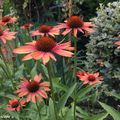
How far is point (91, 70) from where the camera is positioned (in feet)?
11.3

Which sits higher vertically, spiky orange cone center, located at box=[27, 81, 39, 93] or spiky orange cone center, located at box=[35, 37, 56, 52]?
spiky orange cone center, located at box=[35, 37, 56, 52]

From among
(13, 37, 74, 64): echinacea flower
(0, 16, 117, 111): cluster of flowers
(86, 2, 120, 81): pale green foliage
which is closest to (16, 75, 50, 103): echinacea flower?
(0, 16, 117, 111): cluster of flowers

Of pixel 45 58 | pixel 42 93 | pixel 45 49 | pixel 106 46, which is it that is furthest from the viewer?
pixel 106 46

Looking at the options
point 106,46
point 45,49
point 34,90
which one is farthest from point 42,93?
point 106,46

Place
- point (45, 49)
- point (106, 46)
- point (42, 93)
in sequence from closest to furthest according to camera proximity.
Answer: point (45, 49) < point (42, 93) < point (106, 46)

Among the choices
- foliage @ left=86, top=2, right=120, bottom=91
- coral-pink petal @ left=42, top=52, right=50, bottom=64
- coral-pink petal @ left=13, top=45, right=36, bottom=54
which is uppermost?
coral-pink petal @ left=13, top=45, right=36, bottom=54

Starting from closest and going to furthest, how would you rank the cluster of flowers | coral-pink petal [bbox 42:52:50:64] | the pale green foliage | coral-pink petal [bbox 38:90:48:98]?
coral-pink petal [bbox 42:52:50:64] → the cluster of flowers → coral-pink petal [bbox 38:90:48:98] → the pale green foliage

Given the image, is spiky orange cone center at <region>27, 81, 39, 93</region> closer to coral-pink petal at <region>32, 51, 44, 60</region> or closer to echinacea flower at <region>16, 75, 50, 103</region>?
echinacea flower at <region>16, 75, 50, 103</region>

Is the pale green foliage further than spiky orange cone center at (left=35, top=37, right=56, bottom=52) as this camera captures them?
Yes

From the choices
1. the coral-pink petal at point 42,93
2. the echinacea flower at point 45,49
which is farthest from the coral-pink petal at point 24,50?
the coral-pink petal at point 42,93

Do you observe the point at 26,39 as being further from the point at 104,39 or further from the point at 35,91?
the point at 35,91

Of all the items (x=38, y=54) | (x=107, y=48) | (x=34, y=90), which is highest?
(x=38, y=54)

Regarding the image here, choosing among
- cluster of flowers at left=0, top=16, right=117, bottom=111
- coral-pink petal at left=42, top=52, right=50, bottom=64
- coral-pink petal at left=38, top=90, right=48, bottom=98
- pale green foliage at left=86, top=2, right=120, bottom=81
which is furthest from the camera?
pale green foliage at left=86, top=2, right=120, bottom=81

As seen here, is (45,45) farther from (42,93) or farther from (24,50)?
(42,93)
